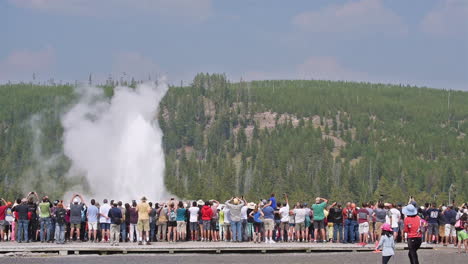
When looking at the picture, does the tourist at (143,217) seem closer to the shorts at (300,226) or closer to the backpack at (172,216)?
the backpack at (172,216)

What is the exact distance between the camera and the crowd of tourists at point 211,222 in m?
29.2

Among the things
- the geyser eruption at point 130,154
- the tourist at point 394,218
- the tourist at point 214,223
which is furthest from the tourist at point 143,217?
the geyser eruption at point 130,154

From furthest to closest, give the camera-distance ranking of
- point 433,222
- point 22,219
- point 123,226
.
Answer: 1. point 433,222
2. point 123,226
3. point 22,219

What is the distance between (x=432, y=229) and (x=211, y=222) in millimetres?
8188

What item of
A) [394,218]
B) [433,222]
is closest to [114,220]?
[394,218]

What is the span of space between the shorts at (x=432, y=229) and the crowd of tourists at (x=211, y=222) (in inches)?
0.7

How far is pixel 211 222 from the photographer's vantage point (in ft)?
103

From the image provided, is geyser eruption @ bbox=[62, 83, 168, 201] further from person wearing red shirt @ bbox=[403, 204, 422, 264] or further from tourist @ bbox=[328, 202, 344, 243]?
person wearing red shirt @ bbox=[403, 204, 422, 264]

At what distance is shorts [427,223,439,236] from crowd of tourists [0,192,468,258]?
2 centimetres

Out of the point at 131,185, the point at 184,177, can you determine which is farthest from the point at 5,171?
the point at 131,185

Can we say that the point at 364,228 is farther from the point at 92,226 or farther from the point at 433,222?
the point at 92,226

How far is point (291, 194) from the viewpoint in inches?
5276

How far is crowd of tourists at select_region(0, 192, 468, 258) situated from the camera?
2916cm

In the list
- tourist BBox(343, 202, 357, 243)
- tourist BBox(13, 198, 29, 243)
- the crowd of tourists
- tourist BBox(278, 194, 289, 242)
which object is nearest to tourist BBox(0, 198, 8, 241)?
the crowd of tourists
